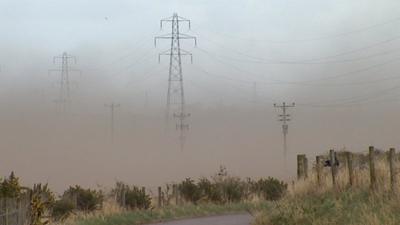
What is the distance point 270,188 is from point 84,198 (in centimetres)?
1754

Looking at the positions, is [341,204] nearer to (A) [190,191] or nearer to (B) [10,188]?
(B) [10,188]

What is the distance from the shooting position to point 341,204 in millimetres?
26875

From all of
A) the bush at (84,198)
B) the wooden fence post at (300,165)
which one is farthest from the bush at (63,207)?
the wooden fence post at (300,165)

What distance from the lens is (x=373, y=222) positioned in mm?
20688

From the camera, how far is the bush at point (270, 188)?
2350 inches

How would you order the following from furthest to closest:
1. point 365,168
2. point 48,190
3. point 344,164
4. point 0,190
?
1. point 344,164
2. point 365,168
3. point 48,190
4. point 0,190

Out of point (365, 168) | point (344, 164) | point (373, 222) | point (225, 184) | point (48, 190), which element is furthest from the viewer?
point (225, 184)

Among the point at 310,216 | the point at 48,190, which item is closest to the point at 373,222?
the point at 310,216

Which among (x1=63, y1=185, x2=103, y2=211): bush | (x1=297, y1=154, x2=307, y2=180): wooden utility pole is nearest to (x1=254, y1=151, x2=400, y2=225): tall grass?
(x1=297, y1=154, x2=307, y2=180): wooden utility pole

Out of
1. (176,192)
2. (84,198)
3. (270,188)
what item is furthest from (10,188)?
(270,188)

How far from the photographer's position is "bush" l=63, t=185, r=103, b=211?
48.2 meters

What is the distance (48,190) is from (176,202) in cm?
2393

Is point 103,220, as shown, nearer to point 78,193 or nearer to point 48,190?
point 48,190

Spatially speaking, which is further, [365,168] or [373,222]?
[365,168]
